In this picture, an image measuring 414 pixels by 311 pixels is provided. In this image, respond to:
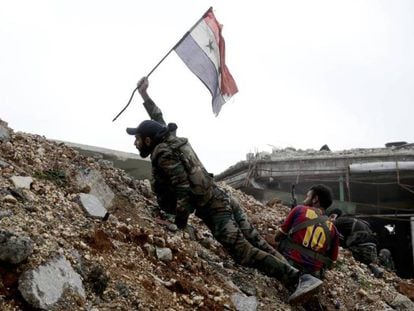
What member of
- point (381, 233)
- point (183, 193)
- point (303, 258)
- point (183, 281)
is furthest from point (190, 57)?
point (381, 233)

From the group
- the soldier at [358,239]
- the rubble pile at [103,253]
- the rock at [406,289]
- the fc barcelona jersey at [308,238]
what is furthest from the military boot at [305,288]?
the soldier at [358,239]

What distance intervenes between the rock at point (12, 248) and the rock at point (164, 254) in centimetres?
158

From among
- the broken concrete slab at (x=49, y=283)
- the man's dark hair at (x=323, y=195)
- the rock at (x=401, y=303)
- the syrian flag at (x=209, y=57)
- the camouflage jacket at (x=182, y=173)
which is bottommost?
the broken concrete slab at (x=49, y=283)

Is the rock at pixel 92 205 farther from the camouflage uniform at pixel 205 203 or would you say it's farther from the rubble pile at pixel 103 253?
the camouflage uniform at pixel 205 203

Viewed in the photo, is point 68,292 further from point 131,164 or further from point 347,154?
point 347,154

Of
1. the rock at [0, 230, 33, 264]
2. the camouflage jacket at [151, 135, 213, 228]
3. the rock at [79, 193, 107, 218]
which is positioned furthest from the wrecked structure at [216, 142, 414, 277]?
the rock at [0, 230, 33, 264]

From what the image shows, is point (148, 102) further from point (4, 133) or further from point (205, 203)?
point (4, 133)

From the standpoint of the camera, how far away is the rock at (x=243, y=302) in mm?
5133

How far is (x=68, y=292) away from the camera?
390cm

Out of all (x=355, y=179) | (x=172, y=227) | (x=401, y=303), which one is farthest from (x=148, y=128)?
(x=355, y=179)

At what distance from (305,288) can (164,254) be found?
1.36 meters

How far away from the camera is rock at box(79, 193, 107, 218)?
536cm

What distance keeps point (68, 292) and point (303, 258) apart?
2873 millimetres

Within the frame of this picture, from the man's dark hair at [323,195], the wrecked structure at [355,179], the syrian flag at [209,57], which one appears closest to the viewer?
the man's dark hair at [323,195]
